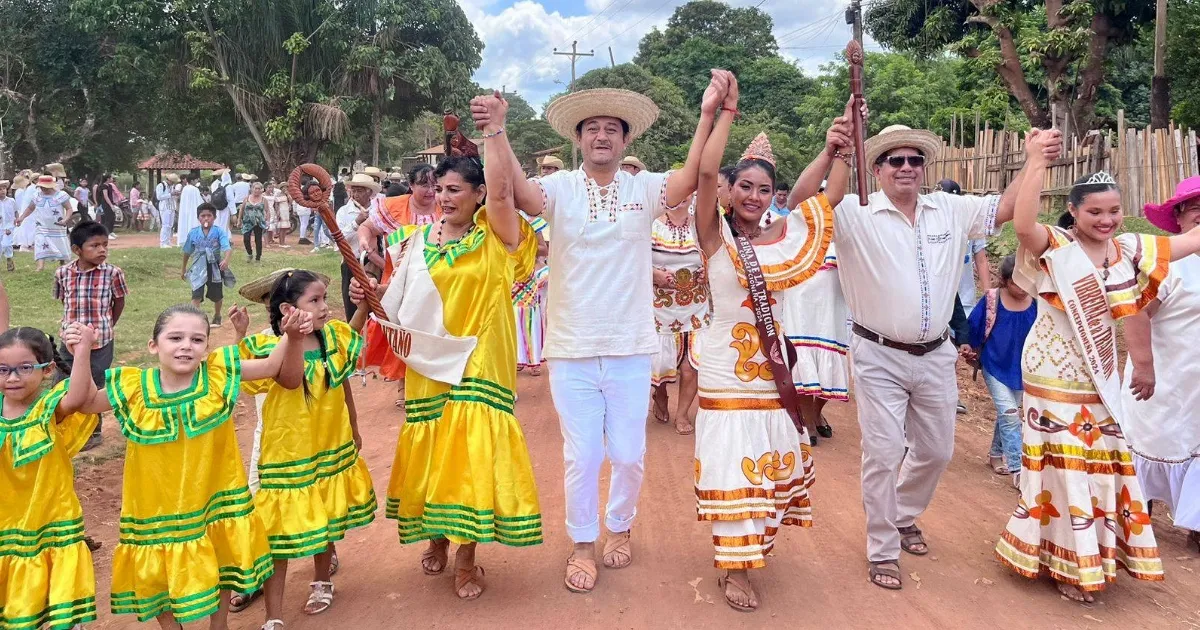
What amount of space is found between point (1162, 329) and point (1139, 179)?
35.6 feet

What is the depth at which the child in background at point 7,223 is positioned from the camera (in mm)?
15047

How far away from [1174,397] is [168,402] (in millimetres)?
4941

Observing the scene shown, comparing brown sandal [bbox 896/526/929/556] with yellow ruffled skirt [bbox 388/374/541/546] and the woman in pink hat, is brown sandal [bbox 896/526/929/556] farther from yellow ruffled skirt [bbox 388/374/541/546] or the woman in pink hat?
yellow ruffled skirt [bbox 388/374/541/546]

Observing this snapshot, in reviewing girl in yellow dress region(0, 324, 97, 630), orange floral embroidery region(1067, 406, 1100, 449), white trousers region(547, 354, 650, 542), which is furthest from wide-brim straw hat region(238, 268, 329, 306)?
orange floral embroidery region(1067, 406, 1100, 449)

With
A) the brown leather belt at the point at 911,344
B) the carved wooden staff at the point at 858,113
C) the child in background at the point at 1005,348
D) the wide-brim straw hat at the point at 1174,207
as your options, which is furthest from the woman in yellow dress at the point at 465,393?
the child in background at the point at 1005,348

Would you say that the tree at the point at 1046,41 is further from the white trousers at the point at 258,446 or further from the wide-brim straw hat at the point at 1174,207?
the white trousers at the point at 258,446

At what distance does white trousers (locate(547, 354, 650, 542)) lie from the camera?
3.86 m

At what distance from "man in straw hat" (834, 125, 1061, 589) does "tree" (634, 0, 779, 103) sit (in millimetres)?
40497

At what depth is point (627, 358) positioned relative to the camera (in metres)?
3.88

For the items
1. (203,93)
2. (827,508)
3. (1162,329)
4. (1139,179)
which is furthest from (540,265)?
(203,93)

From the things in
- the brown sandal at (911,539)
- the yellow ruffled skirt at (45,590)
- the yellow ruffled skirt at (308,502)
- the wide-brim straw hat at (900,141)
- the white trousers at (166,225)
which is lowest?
the brown sandal at (911,539)

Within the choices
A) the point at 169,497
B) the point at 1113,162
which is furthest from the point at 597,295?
the point at 1113,162

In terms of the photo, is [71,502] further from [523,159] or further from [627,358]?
[523,159]

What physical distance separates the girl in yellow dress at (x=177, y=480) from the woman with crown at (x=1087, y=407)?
333 centimetres
